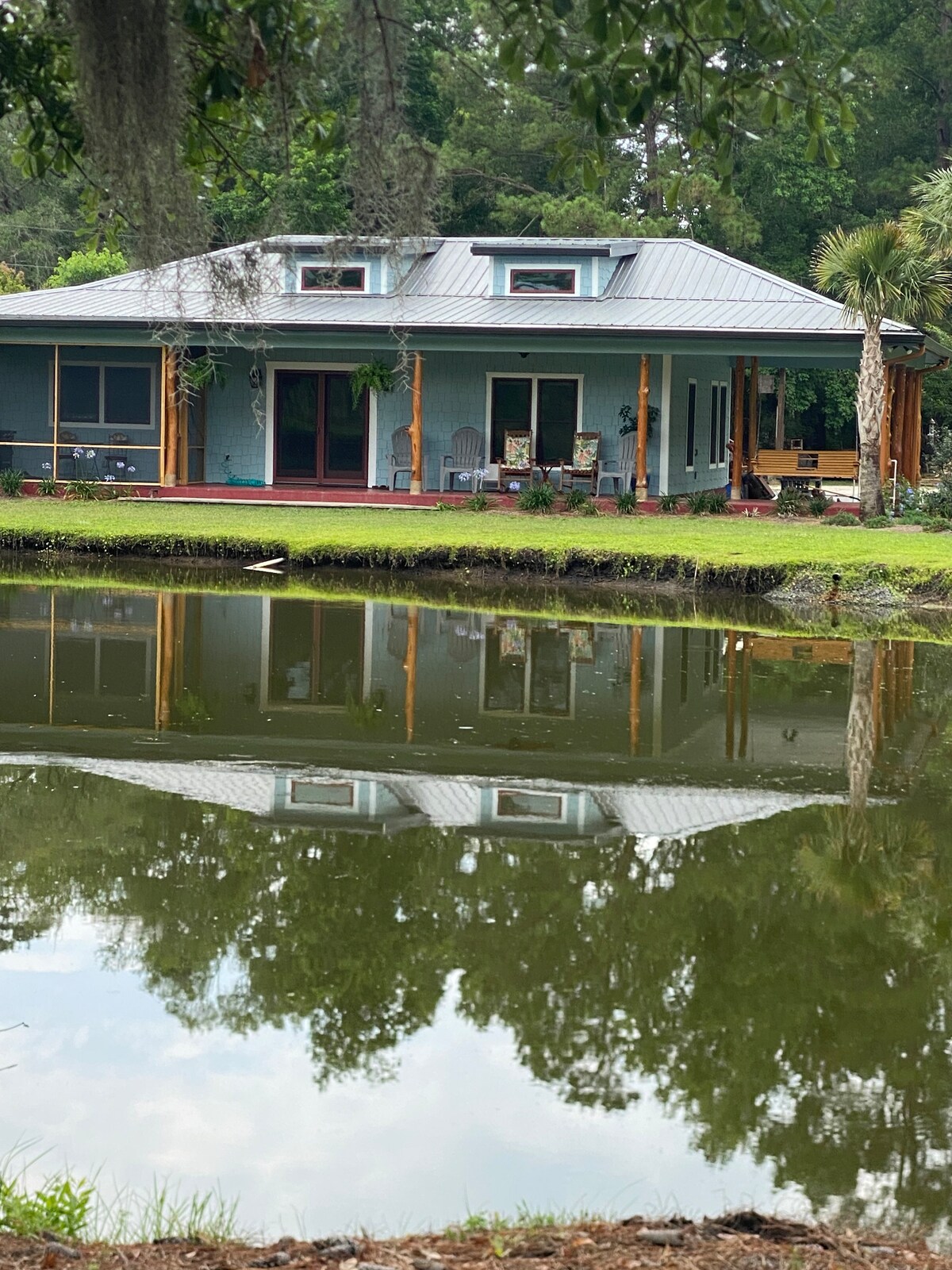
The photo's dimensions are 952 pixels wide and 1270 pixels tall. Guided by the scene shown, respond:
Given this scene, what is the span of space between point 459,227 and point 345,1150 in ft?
125

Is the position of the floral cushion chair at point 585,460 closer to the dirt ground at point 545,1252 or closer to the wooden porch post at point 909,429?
the wooden porch post at point 909,429

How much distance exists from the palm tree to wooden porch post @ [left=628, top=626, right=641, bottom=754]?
315 inches

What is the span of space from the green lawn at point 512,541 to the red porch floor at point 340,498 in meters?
2.00

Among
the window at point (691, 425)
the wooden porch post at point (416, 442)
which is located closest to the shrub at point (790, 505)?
the window at point (691, 425)

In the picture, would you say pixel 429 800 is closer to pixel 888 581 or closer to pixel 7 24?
pixel 7 24

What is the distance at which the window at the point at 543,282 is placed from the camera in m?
25.2

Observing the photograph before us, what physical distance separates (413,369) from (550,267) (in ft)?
10.1

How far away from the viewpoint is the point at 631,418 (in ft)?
80.8

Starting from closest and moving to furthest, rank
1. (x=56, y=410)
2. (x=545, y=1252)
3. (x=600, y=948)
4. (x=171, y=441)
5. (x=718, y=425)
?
1. (x=545, y=1252)
2. (x=600, y=948)
3. (x=171, y=441)
4. (x=56, y=410)
5. (x=718, y=425)

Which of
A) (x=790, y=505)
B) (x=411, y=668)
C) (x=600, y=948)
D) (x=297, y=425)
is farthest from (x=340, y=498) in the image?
(x=600, y=948)

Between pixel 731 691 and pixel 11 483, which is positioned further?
pixel 11 483

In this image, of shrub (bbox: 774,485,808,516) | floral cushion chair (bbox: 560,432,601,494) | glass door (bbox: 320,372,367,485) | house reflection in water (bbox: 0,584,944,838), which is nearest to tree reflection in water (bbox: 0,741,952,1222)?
house reflection in water (bbox: 0,584,944,838)

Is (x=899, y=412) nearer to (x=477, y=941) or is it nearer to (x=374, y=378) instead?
(x=374, y=378)

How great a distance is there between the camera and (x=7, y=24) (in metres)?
6.05
